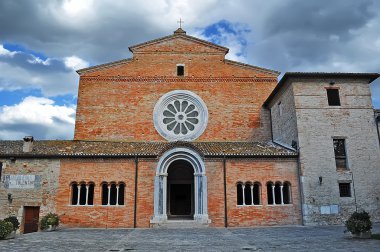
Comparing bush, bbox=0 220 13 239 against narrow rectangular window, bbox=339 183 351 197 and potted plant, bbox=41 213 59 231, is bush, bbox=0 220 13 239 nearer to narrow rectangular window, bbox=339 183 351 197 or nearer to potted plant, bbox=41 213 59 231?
potted plant, bbox=41 213 59 231

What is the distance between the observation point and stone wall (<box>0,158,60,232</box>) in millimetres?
18047

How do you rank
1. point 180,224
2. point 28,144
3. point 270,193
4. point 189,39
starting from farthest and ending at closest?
point 189,39 → point 28,144 → point 270,193 → point 180,224

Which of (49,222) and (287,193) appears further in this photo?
(287,193)

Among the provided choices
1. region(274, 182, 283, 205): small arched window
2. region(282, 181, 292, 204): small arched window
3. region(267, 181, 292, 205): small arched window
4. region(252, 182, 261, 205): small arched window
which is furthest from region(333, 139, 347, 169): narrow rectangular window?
region(252, 182, 261, 205): small arched window

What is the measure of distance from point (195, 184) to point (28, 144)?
10503mm

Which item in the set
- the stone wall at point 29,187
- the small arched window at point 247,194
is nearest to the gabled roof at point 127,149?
the stone wall at point 29,187

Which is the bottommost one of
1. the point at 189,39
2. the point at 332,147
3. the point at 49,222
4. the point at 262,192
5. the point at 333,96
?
the point at 49,222

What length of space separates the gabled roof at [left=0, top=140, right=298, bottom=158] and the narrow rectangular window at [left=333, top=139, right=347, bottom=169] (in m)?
2.37

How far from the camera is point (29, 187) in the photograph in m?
18.3

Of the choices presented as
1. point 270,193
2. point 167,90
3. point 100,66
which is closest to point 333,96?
point 270,193

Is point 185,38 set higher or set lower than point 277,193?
higher

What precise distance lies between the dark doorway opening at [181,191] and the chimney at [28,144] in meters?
8.79

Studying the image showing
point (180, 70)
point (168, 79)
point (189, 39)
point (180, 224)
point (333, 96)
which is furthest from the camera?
point (189, 39)

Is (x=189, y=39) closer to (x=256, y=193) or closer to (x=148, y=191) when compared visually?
(x=148, y=191)
